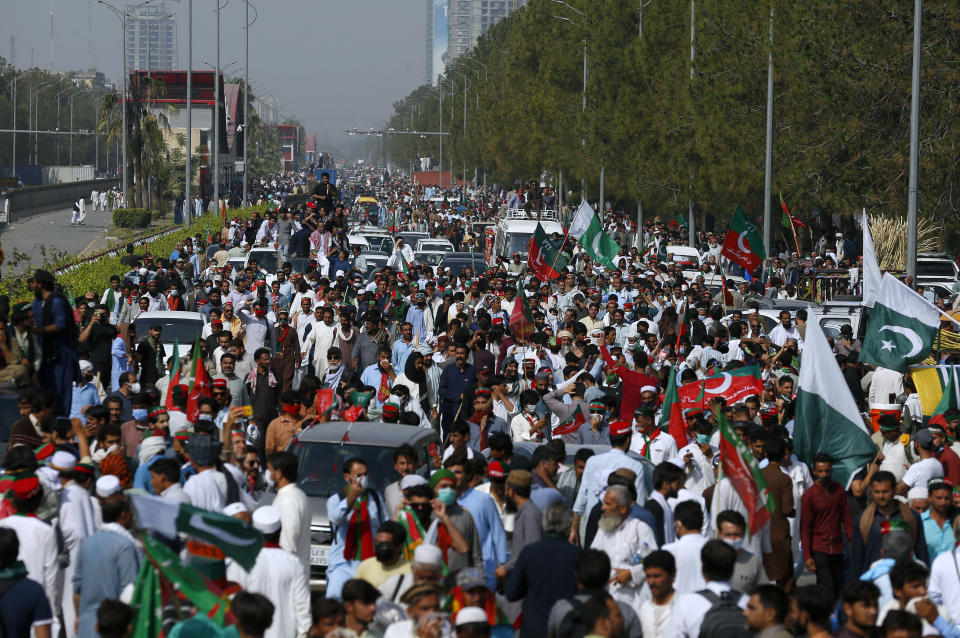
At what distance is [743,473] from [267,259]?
2312 cm

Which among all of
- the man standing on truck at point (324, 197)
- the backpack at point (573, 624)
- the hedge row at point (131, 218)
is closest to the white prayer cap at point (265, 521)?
the backpack at point (573, 624)

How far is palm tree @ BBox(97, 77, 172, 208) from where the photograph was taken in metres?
75.4

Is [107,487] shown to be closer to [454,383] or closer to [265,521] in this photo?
[265,521]

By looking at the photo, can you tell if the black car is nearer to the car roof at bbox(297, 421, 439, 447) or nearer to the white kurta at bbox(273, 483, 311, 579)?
the car roof at bbox(297, 421, 439, 447)

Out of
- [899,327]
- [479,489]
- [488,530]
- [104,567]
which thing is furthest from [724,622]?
[899,327]

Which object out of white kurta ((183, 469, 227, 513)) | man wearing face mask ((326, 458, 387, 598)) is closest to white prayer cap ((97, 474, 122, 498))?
white kurta ((183, 469, 227, 513))

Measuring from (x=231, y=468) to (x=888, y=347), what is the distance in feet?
20.8

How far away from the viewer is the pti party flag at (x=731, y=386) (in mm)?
14852

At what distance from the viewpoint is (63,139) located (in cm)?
14912

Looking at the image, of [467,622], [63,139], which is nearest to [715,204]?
[467,622]

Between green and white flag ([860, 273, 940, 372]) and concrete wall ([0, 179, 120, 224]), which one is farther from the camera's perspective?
concrete wall ([0, 179, 120, 224])

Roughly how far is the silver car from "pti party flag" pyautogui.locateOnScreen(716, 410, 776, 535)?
300 centimetres

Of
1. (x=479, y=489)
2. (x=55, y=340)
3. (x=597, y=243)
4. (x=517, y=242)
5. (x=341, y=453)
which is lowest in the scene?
(x=341, y=453)

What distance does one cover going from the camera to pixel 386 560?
26.7 ft
